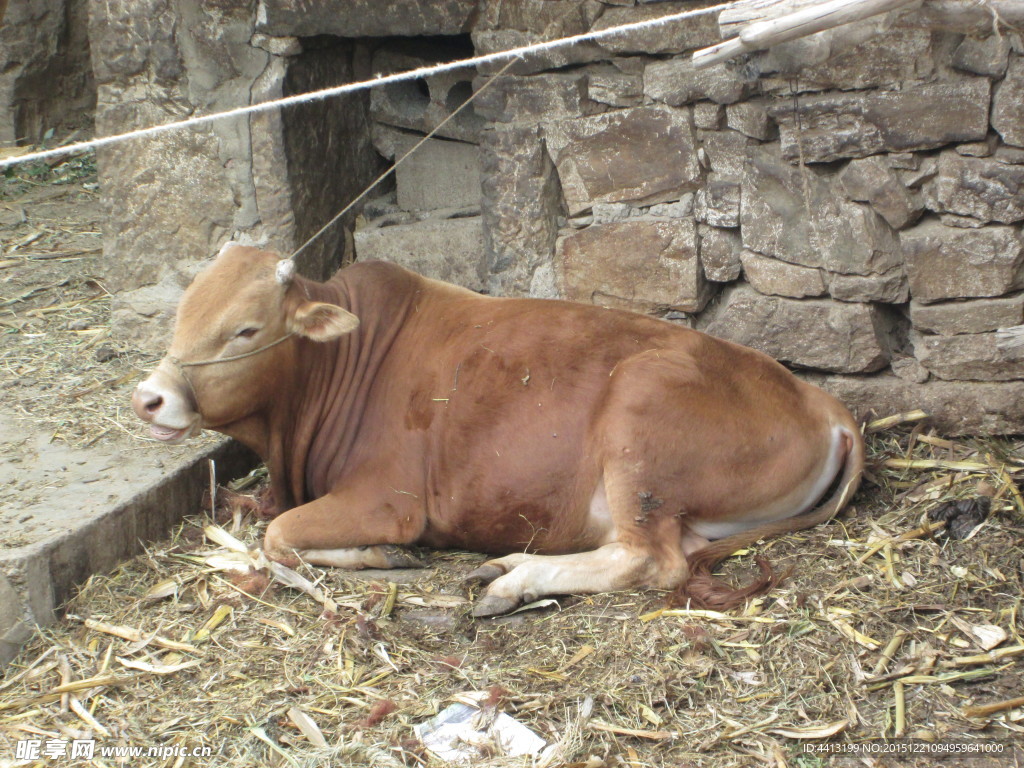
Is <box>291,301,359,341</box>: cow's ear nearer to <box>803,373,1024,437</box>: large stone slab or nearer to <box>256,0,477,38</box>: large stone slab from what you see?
<box>256,0,477,38</box>: large stone slab

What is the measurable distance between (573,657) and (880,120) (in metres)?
2.10

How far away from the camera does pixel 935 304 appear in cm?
405

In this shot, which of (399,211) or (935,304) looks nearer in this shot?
(935,304)

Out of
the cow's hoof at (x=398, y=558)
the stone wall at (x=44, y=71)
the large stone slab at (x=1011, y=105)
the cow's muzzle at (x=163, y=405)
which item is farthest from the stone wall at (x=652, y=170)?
the stone wall at (x=44, y=71)

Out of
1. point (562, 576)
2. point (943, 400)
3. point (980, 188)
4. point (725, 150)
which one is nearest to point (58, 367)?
point (562, 576)

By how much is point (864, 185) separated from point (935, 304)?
514 millimetres

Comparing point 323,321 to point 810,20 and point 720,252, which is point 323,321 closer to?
point 720,252

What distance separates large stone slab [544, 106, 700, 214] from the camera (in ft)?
13.9

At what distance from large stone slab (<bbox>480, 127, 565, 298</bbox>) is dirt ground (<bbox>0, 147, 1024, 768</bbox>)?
4.30 ft

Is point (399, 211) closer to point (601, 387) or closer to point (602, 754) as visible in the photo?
point (601, 387)

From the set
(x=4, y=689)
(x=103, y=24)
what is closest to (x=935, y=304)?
(x=4, y=689)

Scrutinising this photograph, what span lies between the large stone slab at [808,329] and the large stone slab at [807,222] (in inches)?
6.9

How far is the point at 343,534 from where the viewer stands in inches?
150

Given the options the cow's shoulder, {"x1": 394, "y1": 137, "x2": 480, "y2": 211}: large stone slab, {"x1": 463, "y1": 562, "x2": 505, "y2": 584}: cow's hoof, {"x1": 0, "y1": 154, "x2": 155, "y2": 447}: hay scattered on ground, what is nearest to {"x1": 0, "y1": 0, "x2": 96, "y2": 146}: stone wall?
{"x1": 0, "y1": 154, "x2": 155, "y2": 447}: hay scattered on ground
